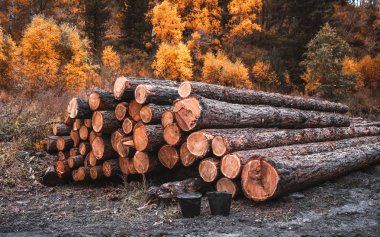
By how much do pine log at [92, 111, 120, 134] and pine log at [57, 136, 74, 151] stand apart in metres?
1.15

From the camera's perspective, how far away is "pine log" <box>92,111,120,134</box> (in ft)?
21.2

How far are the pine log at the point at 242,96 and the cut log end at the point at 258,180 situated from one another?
5.36 feet

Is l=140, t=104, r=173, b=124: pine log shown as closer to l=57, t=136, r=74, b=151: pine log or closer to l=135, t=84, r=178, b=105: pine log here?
l=135, t=84, r=178, b=105: pine log

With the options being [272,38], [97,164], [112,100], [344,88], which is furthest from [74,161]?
[272,38]

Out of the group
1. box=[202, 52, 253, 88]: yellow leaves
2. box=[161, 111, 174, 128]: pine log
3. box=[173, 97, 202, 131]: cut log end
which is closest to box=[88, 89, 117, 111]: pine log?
box=[161, 111, 174, 128]: pine log

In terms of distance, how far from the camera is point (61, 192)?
665 cm

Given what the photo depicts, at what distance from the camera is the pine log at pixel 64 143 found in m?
7.42

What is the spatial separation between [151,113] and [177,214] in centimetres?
190

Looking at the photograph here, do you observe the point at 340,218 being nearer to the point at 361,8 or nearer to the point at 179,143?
the point at 179,143

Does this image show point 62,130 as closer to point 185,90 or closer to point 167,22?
point 185,90

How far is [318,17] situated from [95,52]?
16.4 m

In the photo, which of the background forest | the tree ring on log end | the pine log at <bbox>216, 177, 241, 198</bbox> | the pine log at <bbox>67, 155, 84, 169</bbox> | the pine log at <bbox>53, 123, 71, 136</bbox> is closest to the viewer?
the tree ring on log end

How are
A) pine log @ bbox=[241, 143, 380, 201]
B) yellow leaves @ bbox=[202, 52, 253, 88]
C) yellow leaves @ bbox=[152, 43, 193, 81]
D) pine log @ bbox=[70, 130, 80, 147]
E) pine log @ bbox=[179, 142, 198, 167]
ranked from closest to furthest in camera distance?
pine log @ bbox=[241, 143, 380, 201], pine log @ bbox=[179, 142, 198, 167], pine log @ bbox=[70, 130, 80, 147], yellow leaves @ bbox=[152, 43, 193, 81], yellow leaves @ bbox=[202, 52, 253, 88]

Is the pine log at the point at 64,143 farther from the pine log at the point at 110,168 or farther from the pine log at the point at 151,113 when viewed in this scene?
the pine log at the point at 151,113
